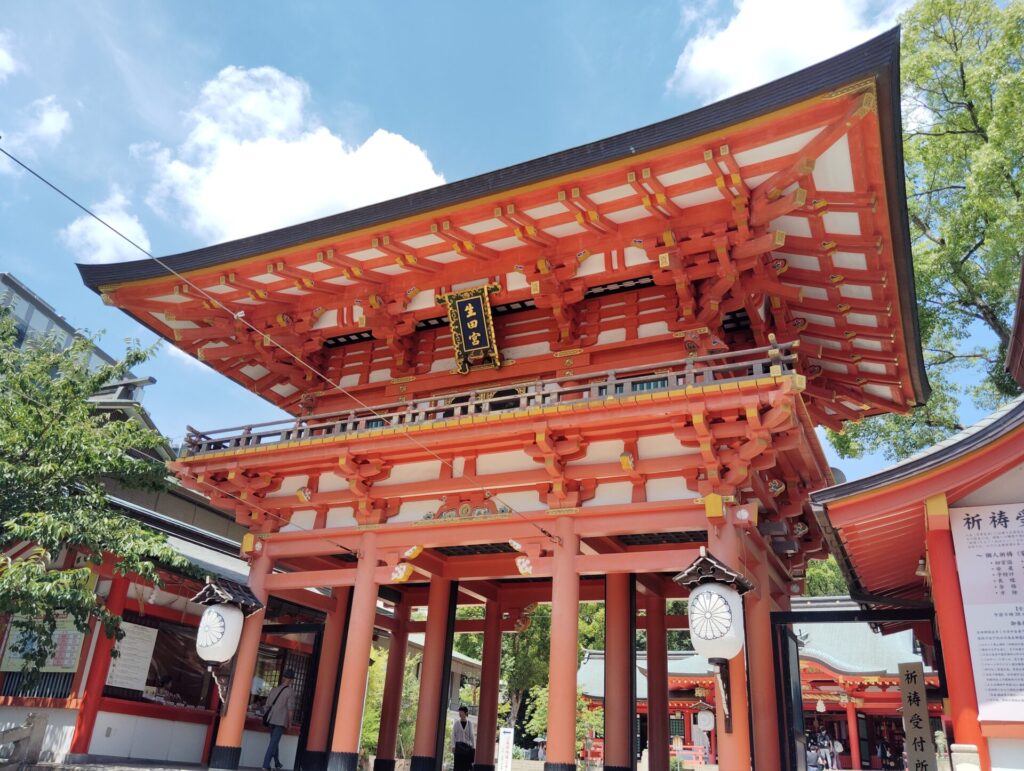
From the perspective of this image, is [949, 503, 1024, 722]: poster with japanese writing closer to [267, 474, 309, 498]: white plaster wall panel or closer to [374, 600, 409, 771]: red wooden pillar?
[267, 474, 309, 498]: white plaster wall panel

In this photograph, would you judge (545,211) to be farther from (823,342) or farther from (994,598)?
(994,598)

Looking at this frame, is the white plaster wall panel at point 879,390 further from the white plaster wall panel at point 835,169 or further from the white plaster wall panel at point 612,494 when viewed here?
the white plaster wall panel at point 612,494

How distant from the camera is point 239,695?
10.3m

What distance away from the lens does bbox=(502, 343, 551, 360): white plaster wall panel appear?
1111 cm

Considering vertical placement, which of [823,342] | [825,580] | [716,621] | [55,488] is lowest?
[716,621]

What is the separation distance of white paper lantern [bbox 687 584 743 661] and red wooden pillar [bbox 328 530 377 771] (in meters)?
4.32

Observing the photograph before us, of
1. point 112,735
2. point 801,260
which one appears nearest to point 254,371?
point 112,735

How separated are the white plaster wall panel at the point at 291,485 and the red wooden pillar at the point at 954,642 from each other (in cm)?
826

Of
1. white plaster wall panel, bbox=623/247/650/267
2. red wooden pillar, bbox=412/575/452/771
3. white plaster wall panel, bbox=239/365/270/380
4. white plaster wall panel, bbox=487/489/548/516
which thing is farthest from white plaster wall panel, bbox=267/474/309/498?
white plaster wall panel, bbox=623/247/650/267

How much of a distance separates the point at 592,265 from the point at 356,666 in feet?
20.1

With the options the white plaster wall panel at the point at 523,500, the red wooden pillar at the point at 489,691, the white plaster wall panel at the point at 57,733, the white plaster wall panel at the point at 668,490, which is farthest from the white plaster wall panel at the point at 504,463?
the white plaster wall panel at the point at 57,733

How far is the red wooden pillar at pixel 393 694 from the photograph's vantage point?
43.8ft

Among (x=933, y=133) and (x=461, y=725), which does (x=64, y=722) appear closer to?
(x=461, y=725)

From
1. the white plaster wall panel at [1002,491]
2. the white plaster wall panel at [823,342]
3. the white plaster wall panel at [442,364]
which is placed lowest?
the white plaster wall panel at [1002,491]
